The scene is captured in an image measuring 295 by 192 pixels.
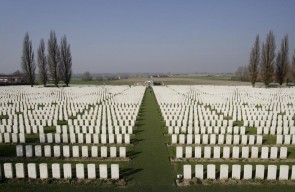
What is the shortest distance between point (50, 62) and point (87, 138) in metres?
46.2

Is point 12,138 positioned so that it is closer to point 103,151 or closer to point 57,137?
point 57,137

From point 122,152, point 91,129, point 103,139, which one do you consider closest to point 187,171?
point 122,152

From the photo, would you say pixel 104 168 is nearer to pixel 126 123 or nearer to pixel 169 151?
pixel 169 151

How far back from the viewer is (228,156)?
9453mm

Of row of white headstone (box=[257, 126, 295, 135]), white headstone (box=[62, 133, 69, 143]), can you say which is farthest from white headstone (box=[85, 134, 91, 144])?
row of white headstone (box=[257, 126, 295, 135])

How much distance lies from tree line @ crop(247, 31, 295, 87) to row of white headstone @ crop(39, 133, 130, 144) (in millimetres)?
42834

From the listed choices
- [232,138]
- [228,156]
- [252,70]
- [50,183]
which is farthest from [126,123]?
[252,70]

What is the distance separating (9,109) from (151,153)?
541 inches

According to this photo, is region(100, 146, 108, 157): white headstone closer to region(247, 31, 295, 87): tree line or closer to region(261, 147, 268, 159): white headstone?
region(261, 147, 268, 159): white headstone

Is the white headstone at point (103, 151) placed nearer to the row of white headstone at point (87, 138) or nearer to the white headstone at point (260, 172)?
the row of white headstone at point (87, 138)

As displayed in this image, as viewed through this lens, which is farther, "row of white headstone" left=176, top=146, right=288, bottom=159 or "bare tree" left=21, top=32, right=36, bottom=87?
"bare tree" left=21, top=32, right=36, bottom=87

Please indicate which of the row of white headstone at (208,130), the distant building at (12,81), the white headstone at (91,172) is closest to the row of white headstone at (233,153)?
the white headstone at (91,172)

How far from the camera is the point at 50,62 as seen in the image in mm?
54062

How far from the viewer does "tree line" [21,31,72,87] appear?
49.8m
